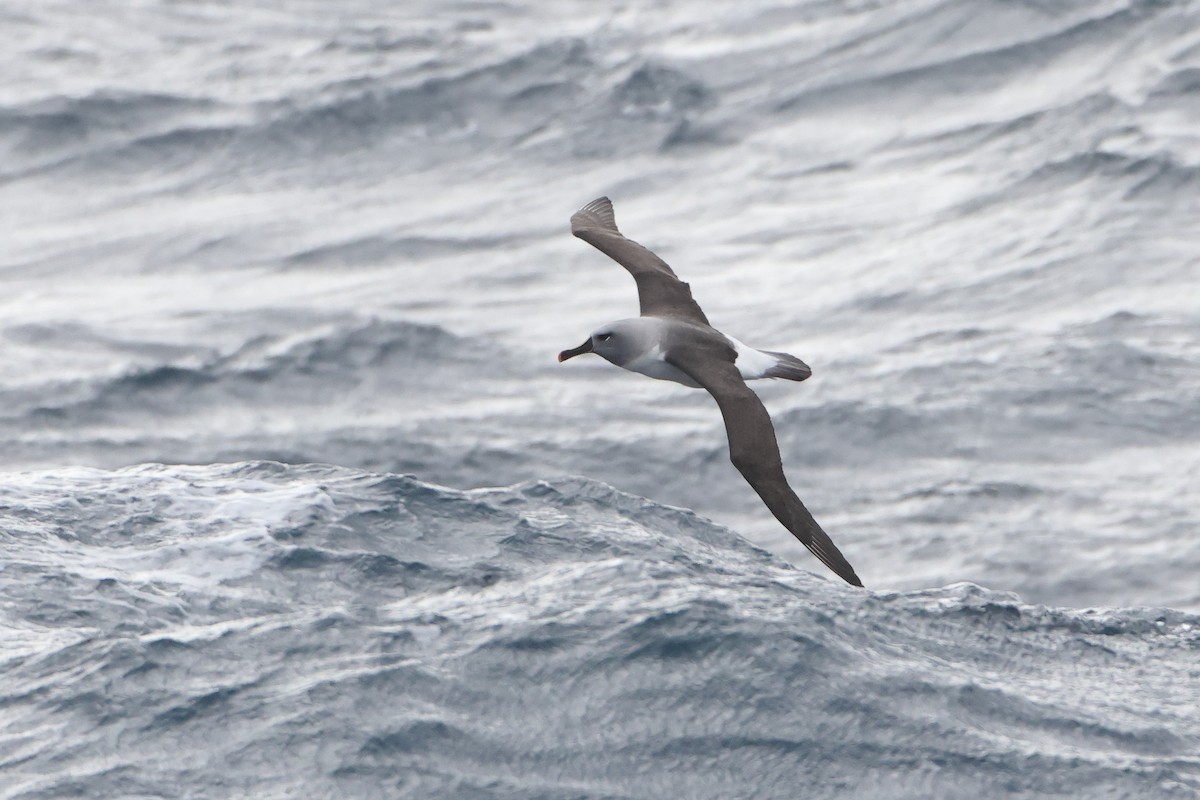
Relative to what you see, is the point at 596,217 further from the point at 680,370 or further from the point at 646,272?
the point at 680,370

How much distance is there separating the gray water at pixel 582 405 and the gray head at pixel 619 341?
52.2 inches

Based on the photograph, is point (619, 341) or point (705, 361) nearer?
point (705, 361)

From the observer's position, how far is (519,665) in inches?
415

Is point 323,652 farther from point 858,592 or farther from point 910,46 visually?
point 910,46

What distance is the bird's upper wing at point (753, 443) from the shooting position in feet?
33.4

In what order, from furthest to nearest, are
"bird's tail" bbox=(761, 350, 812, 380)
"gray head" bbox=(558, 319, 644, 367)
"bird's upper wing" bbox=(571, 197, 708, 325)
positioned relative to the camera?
"bird's upper wing" bbox=(571, 197, 708, 325) < "bird's tail" bbox=(761, 350, 812, 380) < "gray head" bbox=(558, 319, 644, 367)

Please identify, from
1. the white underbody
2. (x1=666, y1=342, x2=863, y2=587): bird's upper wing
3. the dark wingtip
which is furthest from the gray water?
the dark wingtip

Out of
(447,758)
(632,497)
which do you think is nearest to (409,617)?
(447,758)

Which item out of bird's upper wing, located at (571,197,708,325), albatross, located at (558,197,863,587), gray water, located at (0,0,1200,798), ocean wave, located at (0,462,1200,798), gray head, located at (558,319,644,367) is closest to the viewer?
ocean wave, located at (0,462,1200,798)

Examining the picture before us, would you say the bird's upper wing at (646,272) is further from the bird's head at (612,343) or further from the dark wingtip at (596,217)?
the bird's head at (612,343)

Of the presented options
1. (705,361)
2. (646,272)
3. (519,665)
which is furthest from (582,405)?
(519,665)

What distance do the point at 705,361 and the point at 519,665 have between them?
2437 mm

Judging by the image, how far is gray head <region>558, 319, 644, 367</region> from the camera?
467 inches

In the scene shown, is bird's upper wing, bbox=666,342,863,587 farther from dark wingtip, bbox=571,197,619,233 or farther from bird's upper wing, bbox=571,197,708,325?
dark wingtip, bbox=571,197,619,233
